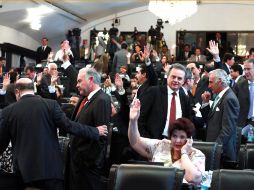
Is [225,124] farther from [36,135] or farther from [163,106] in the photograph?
[36,135]

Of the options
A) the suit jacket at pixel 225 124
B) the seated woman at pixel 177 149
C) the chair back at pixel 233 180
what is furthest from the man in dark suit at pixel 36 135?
the chair back at pixel 233 180

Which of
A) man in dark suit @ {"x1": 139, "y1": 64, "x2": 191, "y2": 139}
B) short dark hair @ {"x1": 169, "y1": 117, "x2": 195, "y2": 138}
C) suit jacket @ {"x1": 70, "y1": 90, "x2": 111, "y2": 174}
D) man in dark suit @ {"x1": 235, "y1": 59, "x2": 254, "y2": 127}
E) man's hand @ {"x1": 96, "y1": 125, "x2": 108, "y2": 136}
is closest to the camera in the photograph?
short dark hair @ {"x1": 169, "y1": 117, "x2": 195, "y2": 138}

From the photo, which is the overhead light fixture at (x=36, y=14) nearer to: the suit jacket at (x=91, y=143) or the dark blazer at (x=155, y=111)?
the dark blazer at (x=155, y=111)

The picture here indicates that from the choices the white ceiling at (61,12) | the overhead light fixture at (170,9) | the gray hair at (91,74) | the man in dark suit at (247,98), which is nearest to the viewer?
the gray hair at (91,74)

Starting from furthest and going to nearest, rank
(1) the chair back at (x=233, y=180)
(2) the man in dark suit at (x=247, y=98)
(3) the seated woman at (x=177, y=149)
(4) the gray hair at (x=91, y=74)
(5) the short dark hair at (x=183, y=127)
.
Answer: (2) the man in dark suit at (x=247, y=98)
(4) the gray hair at (x=91, y=74)
(5) the short dark hair at (x=183, y=127)
(3) the seated woman at (x=177, y=149)
(1) the chair back at (x=233, y=180)

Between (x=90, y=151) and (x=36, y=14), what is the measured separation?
13746 mm

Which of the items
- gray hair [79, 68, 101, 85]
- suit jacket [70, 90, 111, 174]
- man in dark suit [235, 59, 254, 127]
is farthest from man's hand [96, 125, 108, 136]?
man in dark suit [235, 59, 254, 127]

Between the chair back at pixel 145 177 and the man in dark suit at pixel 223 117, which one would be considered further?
the man in dark suit at pixel 223 117

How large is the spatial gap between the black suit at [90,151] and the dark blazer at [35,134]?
0.25 metres

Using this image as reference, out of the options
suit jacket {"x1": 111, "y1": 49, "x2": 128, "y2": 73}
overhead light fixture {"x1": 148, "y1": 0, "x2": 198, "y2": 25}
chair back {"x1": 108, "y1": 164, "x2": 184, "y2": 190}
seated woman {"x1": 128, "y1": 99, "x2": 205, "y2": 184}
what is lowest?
chair back {"x1": 108, "y1": 164, "x2": 184, "y2": 190}

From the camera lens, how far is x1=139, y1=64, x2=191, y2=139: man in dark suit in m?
5.27

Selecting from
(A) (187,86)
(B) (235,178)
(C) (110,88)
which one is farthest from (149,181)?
(C) (110,88)

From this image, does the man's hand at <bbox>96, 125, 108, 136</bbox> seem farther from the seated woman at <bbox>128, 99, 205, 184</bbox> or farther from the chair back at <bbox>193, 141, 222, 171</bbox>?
the chair back at <bbox>193, 141, 222, 171</bbox>

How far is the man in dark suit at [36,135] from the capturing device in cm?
450
